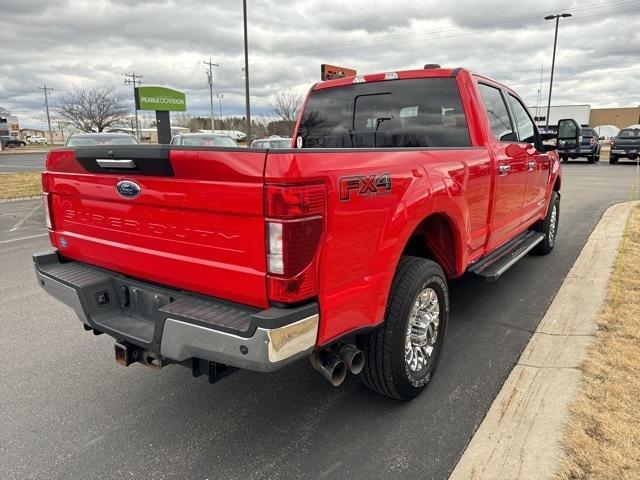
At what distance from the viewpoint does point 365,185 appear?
2.34 m

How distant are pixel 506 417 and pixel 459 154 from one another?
170 cm

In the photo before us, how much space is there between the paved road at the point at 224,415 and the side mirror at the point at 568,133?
275 cm

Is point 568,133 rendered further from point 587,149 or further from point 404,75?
point 587,149

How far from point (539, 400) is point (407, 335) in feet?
3.09

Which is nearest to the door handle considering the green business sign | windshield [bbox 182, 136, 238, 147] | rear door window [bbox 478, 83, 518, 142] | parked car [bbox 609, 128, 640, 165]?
rear door window [bbox 478, 83, 518, 142]

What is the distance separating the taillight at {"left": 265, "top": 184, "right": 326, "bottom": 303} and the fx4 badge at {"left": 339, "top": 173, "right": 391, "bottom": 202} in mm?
141

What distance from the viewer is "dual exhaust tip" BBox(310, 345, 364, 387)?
2.52m

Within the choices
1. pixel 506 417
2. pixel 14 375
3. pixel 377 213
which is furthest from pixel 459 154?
pixel 14 375

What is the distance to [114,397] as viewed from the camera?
10.5 feet

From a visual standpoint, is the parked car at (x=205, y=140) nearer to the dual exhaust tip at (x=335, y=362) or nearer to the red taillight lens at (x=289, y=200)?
the dual exhaust tip at (x=335, y=362)

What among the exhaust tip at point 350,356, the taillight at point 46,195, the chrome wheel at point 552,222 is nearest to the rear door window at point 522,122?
the chrome wheel at point 552,222

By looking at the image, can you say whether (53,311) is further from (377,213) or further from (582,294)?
(582,294)

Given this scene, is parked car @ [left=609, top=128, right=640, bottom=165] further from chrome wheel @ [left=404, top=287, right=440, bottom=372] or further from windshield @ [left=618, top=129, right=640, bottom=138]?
chrome wheel @ [left=404, top=287, right=440, bottom=372]

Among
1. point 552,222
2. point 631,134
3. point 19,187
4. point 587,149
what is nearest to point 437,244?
point 552,222
